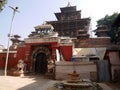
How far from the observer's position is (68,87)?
10.2 m

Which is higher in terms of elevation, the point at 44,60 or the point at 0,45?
the point at 0,45

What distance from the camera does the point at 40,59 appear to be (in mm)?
20469

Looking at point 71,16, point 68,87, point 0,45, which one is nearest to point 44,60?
point 68,87

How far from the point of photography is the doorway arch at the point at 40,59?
20.1 meters

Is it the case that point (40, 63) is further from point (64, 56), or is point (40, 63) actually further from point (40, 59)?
point (64, 56)

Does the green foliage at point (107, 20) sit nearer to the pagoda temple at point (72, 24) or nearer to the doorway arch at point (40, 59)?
the pagoda temple at point (72, 24)

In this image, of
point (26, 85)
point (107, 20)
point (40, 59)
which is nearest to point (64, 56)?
point (40, 59)

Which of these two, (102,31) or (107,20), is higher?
(107,20)

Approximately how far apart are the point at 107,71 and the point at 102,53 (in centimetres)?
494

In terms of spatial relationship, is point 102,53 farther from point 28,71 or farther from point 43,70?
point 28,71

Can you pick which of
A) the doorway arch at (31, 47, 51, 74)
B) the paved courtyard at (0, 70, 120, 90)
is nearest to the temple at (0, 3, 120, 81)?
the doorway arch at (31, 47, 51, 74)

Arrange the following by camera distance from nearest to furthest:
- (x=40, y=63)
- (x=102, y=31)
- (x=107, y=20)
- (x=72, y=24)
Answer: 1. (x=40, y=63)
2. (x=102, y=31)
3. (x=72, y=24)
4. (x=107, y=20)

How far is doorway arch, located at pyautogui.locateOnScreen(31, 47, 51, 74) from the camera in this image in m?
20.1

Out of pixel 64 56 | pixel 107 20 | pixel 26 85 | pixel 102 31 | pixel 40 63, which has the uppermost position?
pixel 107 20
